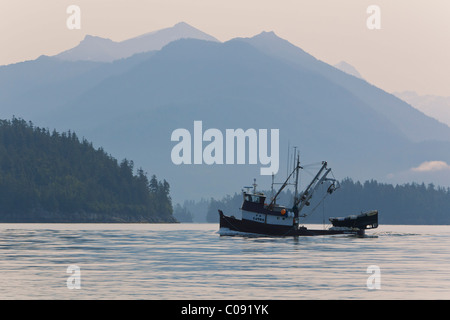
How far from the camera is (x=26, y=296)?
6544 centimetres

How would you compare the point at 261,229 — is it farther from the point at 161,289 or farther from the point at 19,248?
the point at 161,289

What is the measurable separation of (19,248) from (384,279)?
69.0 m
